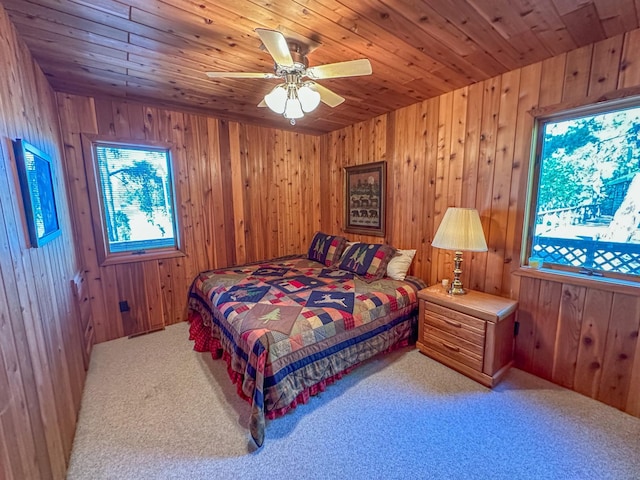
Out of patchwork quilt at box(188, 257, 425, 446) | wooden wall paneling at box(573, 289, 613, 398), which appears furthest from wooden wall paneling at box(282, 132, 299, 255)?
wooden wall paneling at box(573, 289, 613, 398)

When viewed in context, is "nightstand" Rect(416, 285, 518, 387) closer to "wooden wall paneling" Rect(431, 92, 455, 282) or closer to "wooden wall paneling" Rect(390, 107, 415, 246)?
"wooden wall paneling" Rect(431, 92, 455, 282)

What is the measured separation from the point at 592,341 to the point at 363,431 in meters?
1.68

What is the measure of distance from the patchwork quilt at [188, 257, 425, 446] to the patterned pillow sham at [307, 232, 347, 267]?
1.24 feet

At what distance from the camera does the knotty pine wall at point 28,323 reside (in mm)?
1027

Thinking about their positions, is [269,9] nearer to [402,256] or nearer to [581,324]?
[402,256]

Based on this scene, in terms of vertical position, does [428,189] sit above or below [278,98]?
below

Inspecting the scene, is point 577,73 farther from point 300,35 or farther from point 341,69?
point 300,35

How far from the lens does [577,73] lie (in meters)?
1.87

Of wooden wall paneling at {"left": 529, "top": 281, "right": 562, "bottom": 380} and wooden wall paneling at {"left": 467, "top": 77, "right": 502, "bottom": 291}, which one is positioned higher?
wooden wall paneling at {"left": 467, "top": 77, "right": 502, "bottom": 291}

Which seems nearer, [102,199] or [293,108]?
[293,108]

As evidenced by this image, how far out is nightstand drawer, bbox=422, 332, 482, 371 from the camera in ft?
6.90

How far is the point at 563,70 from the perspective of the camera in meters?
1.93

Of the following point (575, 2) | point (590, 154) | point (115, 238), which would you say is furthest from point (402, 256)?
point (115, 238)

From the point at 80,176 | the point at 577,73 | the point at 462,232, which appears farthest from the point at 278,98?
the point at 80,176
